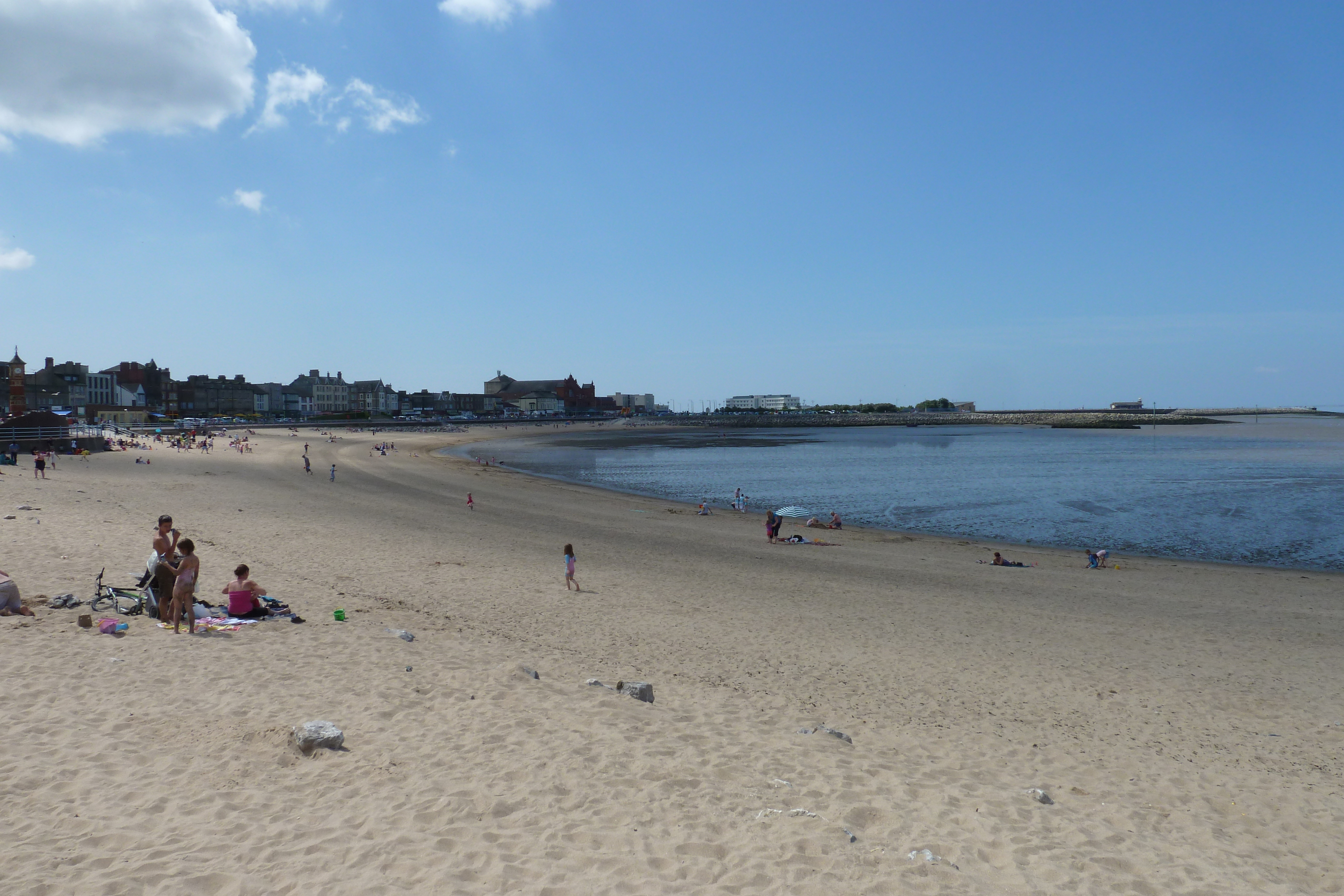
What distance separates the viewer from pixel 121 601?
35.5ft

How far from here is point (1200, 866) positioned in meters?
5.98

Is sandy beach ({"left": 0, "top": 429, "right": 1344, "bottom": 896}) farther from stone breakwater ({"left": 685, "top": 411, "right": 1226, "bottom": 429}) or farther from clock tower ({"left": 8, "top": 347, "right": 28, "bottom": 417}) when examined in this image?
stone breakwater ({"left": 685, "top": 411, "right": 1226, "bottom": 429})

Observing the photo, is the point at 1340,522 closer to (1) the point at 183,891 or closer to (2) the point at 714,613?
(2) the point at 714,613

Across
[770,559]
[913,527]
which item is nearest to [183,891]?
[770,559]

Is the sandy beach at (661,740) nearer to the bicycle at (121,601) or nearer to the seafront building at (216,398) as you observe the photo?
the bicycle at (121,601)

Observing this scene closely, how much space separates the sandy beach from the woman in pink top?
68cm

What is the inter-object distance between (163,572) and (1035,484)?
148 ft

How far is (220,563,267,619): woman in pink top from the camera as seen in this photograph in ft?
35.5

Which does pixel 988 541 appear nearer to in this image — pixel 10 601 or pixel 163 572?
pixel 163 572

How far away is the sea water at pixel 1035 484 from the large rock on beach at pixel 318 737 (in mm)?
24955

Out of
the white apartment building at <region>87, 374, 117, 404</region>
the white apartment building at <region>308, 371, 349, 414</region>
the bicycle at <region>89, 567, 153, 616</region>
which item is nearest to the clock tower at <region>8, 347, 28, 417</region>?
the bicycle at <region>89, 567, 153, 616</region>

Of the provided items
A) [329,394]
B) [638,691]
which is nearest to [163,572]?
[638,691]

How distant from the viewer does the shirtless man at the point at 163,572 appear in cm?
1041

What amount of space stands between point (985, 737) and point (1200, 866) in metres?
2.74
